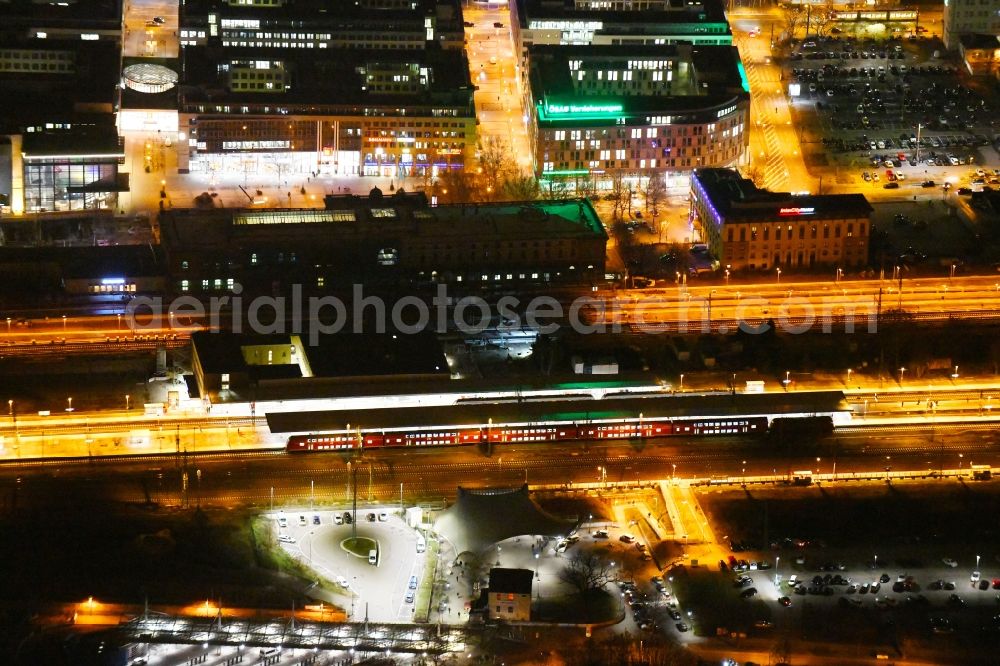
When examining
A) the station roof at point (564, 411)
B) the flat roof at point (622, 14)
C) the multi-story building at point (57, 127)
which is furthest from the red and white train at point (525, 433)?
the flat roof at point (622, 14)

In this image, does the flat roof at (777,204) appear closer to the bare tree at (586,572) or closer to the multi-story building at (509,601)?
the bare tree at (586,572)

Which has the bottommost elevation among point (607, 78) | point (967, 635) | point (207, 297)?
point (967, 635)

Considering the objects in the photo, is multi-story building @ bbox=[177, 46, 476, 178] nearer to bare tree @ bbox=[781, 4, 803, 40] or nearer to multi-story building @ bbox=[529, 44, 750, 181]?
multi-story building @ bbox=[529, 44, 750, 181]

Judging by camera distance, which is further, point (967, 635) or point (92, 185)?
point (92, 185)

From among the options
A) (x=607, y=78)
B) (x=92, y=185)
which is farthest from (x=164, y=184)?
(x=607, y=78)

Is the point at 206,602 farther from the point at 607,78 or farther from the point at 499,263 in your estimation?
the point at 607,78

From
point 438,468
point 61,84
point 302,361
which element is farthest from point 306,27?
point 438,468

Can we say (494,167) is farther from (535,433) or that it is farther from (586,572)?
(586,572)
